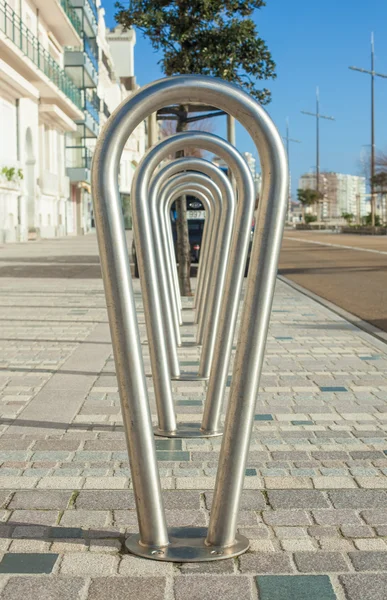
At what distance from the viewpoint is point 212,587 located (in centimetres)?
293

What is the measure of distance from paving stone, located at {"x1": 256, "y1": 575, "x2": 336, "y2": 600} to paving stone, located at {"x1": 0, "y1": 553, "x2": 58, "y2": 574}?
696mm

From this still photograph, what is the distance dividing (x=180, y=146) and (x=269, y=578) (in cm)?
246

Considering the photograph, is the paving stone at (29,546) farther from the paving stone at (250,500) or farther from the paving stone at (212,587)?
the paving stone at (250,500)

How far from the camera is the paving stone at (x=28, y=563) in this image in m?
3.06

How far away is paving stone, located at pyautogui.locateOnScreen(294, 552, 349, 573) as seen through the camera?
3068 mm

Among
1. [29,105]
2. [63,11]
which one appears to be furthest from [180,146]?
[63,11]

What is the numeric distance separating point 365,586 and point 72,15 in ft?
169

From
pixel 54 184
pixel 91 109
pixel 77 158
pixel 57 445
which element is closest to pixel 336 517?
pixel 57 445

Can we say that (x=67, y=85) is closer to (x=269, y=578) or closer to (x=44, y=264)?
(x=44, y=264)

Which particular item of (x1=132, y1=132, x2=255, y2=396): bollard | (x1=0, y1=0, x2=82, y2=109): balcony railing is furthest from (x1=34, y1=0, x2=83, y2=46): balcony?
(x1=132, y1=132, x2=255, y2=396): bollard

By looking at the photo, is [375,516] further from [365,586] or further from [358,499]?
[365,586]

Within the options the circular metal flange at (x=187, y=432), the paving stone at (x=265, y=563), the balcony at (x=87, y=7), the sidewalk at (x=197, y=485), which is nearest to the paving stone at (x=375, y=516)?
the sidewalk at (x=197, y=485)

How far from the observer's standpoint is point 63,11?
1859 inches

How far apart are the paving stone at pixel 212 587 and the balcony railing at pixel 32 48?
34.2 m
